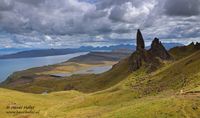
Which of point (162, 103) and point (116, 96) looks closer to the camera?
point (162, 103)

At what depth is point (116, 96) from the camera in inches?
5728

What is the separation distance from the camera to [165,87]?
Answer: 147 m

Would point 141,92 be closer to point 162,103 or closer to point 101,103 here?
point 101,103

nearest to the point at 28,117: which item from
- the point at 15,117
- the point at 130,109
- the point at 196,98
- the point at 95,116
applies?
the point at 15,117

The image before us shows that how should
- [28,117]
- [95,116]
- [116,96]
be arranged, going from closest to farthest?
[95,116]
[28,117]
[116,96]

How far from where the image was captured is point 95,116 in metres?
91.1

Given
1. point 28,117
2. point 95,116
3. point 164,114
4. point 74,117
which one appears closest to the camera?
point 164,114

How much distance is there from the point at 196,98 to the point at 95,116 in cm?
2718

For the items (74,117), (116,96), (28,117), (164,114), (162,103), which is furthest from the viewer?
(116,96)

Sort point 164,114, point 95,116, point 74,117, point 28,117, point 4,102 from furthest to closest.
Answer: point 4,102 < point 28,117 < point 74,117 < point 95,116 < point 164,114

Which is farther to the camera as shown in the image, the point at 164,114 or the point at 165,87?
the point at 165,87

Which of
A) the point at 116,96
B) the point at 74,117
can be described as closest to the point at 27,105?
the point at 116,96

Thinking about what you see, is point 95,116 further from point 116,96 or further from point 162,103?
point 116,96

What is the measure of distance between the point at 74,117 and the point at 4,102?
4983 cm
